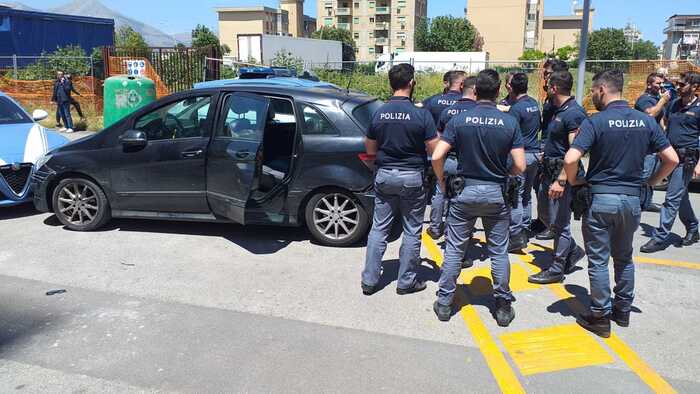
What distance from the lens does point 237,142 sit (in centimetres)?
559

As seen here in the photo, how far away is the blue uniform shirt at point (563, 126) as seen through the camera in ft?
16.5

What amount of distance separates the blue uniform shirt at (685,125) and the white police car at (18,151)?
7.33m

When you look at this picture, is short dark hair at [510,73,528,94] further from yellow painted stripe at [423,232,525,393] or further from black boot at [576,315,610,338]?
black boot at [576,315,610,338]

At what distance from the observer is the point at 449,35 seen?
87.9 meters

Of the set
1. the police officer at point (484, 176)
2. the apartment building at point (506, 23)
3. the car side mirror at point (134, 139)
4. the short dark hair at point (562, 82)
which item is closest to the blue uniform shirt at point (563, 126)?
the short dark hair at point (562, 82)

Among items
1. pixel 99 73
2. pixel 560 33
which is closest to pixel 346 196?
pixel 99 73

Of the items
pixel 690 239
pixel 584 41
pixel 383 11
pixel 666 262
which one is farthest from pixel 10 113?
pixel 383 11

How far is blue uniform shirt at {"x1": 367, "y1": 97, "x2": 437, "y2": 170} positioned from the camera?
14.2ft

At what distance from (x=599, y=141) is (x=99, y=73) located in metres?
18.7

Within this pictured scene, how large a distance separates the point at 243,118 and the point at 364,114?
1.26m

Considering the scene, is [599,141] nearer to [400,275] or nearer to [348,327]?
[400,275]

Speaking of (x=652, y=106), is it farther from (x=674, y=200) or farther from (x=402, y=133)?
(x=402, y=133)

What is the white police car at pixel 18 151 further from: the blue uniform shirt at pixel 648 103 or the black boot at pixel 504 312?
the blue uniform shirt at pixel 648 103

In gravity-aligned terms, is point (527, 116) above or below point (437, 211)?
above
